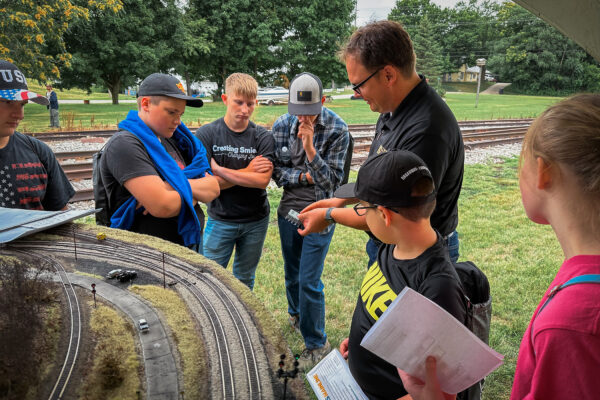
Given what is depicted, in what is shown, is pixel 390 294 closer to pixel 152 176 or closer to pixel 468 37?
pixel 152 176

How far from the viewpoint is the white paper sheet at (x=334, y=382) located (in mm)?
1827

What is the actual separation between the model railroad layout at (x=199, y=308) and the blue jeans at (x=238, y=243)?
1.31 metres

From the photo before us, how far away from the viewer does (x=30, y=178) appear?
122 inches

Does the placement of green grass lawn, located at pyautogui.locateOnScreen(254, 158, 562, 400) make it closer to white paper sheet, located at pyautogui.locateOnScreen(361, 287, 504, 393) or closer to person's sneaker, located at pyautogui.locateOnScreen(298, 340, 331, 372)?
person's sneaker, located at pyautogui.locateOnScreen(298, 340, 331, 372)

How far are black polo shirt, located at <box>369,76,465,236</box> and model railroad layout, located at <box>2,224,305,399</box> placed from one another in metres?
1.25

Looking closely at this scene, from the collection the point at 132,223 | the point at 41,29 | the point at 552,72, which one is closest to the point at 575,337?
the point at 132,223

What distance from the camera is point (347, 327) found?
4387mm

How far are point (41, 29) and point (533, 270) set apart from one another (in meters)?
21.1

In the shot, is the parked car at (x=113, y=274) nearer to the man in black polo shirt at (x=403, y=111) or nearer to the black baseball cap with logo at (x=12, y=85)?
the man in black polo shirt at (x=403, y=111)

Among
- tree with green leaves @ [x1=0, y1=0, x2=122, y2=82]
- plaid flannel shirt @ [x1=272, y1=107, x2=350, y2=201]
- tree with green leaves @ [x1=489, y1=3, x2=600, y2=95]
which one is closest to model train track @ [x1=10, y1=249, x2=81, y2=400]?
plaid flannel shirt @ [x1=272, y1=107, x2=350, y2=201]

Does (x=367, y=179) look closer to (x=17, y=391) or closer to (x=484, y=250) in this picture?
(x=17, y=391)

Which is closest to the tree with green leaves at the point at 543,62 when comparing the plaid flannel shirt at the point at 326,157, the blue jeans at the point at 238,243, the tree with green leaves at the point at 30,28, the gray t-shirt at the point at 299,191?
the tree with green leaves at the point at 30,28

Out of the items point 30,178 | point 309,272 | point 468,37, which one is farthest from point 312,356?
point 468,37

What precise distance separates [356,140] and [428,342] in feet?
42.4
